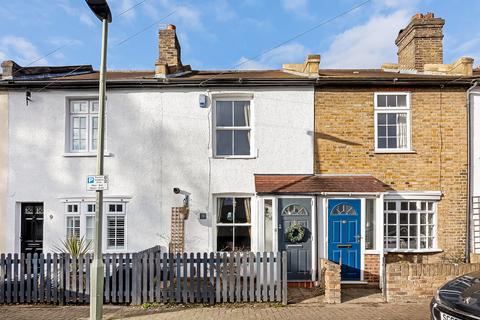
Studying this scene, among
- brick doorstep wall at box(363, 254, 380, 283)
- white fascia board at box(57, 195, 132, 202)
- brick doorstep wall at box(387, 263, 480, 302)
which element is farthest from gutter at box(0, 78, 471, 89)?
brick doorstep wall at box(387, 263, 480, 302)

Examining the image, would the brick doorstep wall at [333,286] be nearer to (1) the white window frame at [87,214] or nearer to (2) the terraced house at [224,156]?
(2) the terraced house at [224,156]

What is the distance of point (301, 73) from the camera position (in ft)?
36.8

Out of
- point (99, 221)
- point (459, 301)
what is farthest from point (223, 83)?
point (459, 301)

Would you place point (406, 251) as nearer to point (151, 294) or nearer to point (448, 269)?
point (448, 269)

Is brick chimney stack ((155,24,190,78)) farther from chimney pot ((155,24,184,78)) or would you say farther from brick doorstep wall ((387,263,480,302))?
brick doorstep wall ((387,263,480,302))

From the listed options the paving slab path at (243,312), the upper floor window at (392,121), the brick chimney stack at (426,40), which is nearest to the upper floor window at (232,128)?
the upper floor window at (392,121)

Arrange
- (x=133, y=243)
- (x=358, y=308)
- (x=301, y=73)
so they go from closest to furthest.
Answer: (x=358, y=308) < (x=133, y=243) < (x=301, y=73)

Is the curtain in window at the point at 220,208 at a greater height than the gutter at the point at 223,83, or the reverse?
the gutter at the point at 223,83

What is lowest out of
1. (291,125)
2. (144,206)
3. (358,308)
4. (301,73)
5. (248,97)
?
(358,308)

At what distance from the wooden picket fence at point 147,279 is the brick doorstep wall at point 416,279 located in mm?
2400

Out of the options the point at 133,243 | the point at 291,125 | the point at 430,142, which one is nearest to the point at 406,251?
the point at 430,142

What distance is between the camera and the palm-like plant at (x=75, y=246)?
8.99m

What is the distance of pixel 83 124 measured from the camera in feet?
34.8

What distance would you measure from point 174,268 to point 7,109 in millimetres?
6767
